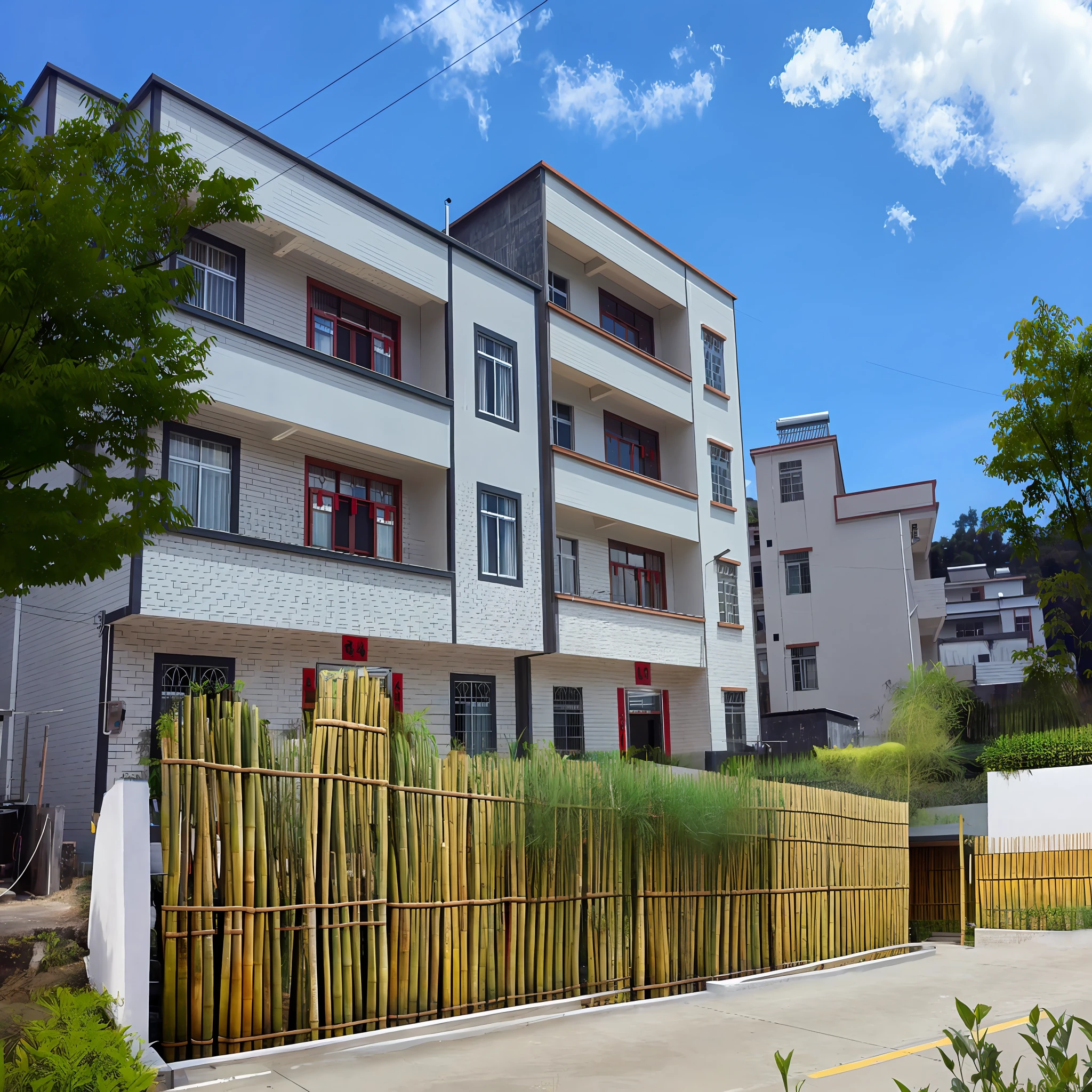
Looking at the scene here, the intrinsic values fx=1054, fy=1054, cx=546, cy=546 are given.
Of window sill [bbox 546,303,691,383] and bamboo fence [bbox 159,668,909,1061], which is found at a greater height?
window sill [bbox 546,303,691,383]

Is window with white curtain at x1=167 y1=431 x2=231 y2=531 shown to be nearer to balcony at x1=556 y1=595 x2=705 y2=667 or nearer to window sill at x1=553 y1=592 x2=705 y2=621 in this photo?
window sill at x1=553 y1=592 x2=705 y2=621

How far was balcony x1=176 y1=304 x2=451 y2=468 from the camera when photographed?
48.1ft

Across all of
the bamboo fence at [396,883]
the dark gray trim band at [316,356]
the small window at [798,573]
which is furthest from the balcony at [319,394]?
the small window at [798,573]

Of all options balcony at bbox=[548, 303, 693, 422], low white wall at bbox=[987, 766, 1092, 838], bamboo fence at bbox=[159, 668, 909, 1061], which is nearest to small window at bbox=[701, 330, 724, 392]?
balcony at bbox=[548, 303, 693, 422]

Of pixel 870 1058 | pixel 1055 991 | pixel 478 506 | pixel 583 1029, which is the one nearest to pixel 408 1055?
pixel 583 1029

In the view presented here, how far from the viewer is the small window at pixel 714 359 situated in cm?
2588

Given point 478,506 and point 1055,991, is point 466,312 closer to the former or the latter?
point 478,506

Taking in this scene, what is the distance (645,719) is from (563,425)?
21.9 feet

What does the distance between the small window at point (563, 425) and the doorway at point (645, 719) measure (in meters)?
5.48

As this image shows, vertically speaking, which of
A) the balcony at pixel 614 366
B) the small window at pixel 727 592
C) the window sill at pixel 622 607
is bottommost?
the window sill at pixel 622 607

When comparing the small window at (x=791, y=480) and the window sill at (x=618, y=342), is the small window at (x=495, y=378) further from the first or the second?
the small window at (x=791, y=480)

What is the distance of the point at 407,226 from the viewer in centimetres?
1803

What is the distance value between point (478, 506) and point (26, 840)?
29.4ft

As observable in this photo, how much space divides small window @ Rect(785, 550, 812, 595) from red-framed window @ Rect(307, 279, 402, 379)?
20.2m
